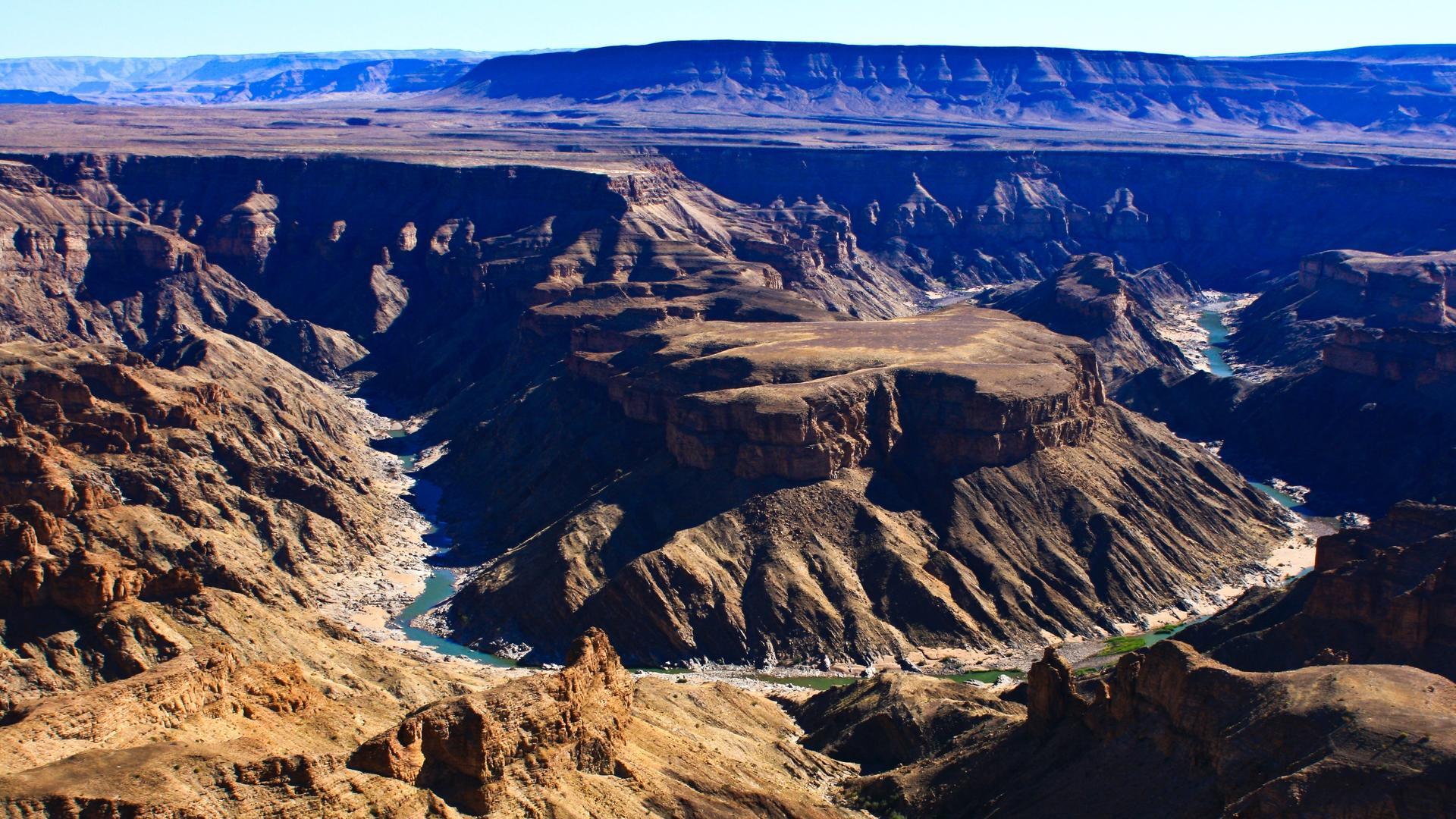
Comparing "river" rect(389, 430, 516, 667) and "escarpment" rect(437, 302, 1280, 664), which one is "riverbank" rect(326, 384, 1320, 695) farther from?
"escarpment" rect(437, 302, 1280, 664)

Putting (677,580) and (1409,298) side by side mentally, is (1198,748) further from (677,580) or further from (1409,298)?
(1409,298)

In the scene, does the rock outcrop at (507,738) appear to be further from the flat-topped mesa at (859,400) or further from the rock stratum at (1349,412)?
the rock stratum at (1349,412)

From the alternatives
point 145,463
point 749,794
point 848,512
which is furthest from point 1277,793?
point 145,463

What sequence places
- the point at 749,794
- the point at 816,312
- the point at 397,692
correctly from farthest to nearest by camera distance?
the point at 816,312 < the point at 397,692 < the point at 749,794

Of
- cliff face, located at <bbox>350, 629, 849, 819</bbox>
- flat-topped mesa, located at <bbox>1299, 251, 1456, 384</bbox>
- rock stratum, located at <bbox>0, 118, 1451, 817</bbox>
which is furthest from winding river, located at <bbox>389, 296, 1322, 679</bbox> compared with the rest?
cliff face, located at <bbox>350, 629, 849, 819</bbox>

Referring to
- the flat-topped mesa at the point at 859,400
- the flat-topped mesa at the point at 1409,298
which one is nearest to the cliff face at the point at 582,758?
the flat-topped mesa at the point at 859,400

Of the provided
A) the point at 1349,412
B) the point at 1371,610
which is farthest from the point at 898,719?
the point at 1349,412

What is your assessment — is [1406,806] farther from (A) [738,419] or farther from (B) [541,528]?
(B) [541,528]
